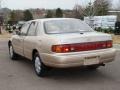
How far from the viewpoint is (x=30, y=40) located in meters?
8.79

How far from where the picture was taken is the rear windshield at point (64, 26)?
8.34m

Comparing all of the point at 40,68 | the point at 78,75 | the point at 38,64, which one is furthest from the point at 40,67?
the point at 78,75

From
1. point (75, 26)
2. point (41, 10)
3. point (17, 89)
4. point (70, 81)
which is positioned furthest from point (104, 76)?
point (41, 10)

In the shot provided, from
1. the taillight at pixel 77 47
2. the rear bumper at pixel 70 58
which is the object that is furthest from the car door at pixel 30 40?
the taillight at pixel 77 47

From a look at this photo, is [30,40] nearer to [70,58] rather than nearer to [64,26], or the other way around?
[64,26]

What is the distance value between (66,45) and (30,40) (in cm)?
174

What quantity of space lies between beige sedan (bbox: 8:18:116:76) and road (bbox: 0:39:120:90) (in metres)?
0.36

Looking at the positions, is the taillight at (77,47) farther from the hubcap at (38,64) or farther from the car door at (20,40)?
the car door at (20,40)

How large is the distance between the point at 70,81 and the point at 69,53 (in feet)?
2.42

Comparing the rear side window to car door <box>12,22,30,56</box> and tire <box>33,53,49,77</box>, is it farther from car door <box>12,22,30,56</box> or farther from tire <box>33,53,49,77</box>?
tire <box>33,53,49,77</box>

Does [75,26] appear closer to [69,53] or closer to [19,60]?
[69,53]

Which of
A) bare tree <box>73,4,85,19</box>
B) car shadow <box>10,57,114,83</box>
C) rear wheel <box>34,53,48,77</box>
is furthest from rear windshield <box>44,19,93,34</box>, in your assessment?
bare tree <box>73,4,85,19</box>

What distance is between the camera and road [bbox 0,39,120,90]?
7.08m

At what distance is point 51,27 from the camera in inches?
333
